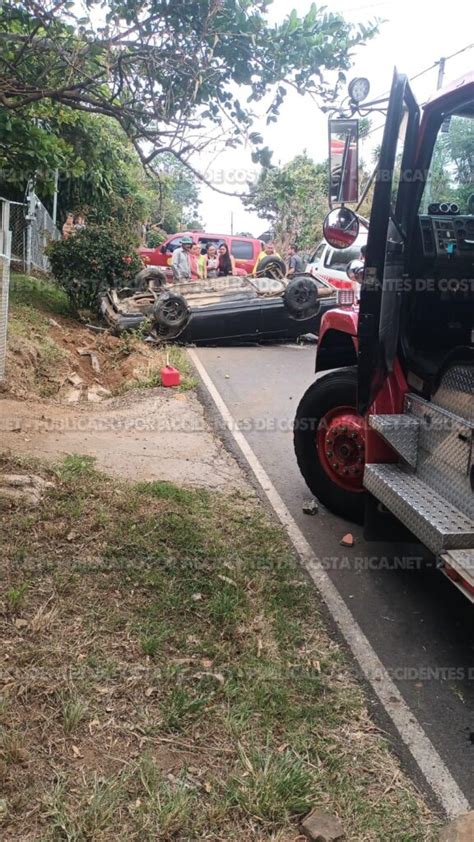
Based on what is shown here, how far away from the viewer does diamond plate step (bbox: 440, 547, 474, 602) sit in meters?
2.91

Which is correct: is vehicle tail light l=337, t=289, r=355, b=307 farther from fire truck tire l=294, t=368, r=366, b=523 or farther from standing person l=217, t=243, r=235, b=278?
standing person l=217, t=243, r=235, b=278

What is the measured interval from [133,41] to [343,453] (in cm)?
309

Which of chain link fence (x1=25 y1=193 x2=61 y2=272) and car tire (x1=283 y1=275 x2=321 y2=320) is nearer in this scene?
car tire (x1=283 y1=275 x2=321 y2=320)

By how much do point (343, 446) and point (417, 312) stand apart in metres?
1.14

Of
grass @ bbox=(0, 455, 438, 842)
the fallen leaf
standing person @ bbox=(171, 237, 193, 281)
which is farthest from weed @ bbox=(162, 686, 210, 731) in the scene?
standing person @ bbox=(171, 237, 193, 281)

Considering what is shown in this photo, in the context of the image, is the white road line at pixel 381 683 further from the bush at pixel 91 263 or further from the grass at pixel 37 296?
the bush at pixel 91 263

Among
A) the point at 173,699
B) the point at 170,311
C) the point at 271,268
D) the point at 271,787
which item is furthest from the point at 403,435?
the point at 271,268

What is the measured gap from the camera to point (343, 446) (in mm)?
4984

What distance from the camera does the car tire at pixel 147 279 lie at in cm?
1294

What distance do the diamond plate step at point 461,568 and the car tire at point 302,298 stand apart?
9395 mm

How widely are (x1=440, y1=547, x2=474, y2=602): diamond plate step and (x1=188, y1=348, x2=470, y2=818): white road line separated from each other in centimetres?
64

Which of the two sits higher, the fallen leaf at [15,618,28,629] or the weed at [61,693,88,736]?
the fallen leaf at [15,618,28,629]

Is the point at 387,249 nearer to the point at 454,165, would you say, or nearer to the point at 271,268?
the point at 454,165

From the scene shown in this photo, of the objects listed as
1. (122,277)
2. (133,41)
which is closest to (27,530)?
(133,41)
